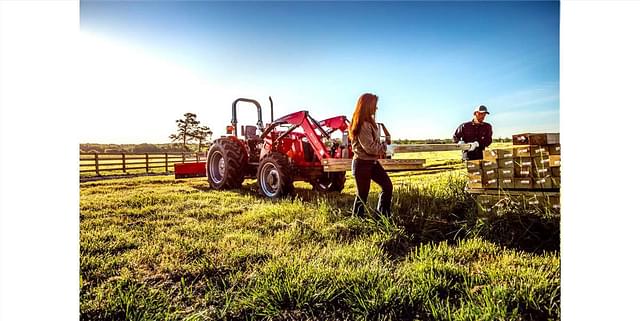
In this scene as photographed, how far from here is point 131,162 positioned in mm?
2041

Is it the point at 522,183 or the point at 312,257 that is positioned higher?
the point at 522,183

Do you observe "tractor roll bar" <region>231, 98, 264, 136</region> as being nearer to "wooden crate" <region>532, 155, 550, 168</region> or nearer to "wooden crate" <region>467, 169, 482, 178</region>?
"wooden crate" <region>467, 169, 482, 178</region>

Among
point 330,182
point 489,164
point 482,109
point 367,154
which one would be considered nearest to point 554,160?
point 489,164

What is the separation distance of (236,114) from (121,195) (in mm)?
704

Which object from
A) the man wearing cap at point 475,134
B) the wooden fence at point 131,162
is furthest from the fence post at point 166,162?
the man wearing cap at point 475,134

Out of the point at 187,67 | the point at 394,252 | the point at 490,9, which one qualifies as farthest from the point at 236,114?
the point at 490,9

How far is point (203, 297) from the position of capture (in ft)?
5.45

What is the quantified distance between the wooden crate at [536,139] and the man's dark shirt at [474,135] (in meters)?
0.12

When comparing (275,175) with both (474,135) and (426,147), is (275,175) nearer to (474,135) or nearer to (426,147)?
(426,147)

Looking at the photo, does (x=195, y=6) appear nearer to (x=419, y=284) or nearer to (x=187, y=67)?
(x=187, y=67)

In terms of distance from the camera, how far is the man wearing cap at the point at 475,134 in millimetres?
1861

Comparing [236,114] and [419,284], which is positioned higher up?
[236,114]

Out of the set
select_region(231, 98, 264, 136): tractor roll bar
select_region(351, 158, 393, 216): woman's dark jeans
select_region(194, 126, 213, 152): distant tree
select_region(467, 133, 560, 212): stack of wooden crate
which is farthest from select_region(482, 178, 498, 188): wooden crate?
select_region(194, 126, 213, 152): distant tree

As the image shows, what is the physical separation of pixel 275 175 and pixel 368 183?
2.26 ft
